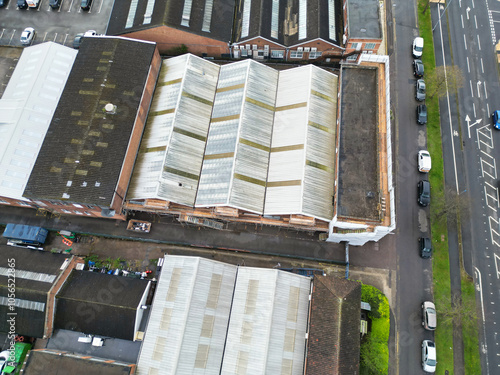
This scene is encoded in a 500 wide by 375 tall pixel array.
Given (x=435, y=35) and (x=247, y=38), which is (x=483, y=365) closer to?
(x=435, y=35)

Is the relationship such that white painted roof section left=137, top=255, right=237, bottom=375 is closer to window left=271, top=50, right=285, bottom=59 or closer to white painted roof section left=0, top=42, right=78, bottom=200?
white painted roof section left=0, top=42, right=78, bottom=200

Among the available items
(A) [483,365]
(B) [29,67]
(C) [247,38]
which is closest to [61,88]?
(B) [29,67]

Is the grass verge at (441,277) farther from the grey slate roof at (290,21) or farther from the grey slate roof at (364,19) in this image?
the grey slate roof at (290,21)

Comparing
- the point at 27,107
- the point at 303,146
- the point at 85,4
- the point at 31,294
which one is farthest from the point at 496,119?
the point at 85,4

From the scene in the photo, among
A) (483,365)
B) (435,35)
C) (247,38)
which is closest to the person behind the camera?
(483,365)

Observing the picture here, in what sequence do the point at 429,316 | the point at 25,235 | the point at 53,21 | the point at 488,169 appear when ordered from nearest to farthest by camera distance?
the point at 429,316
the point at 25,235
the point at 488,169
the point at 53,21

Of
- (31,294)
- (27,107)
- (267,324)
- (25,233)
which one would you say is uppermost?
(27,107)

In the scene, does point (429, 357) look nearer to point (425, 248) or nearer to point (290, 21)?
point (425, 248)
